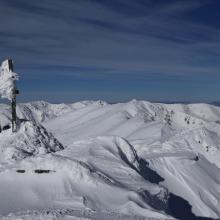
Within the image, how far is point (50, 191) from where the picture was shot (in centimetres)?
1441

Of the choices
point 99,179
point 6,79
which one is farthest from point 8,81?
point 99,179

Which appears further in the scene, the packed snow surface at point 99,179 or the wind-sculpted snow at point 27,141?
the wind-sculpted snow at point 27,141

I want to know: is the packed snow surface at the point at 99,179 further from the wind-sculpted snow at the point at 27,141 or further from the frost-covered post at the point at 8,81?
the frost-covered post at the point at 8,81

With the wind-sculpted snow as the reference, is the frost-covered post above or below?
above

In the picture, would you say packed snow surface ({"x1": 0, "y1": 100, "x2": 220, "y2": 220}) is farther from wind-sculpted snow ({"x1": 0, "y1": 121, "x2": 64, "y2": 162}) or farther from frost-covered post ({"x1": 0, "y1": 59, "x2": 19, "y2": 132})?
frost-covered post ({"x1": 0, "y1": 59, "x2": 19, "y2": 132})

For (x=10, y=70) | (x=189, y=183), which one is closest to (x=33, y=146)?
(x=10, y=70)

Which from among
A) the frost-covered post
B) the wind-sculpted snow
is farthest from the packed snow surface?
the frost-covered post

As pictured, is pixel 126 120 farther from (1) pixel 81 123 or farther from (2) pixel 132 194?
(2) pixel 132 194

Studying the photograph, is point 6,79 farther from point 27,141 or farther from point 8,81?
point 27,141

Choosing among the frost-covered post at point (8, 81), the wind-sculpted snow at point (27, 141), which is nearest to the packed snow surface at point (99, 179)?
the wind-sculpted snow at point (27, 141)

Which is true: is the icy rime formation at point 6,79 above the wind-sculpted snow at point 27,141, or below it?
above

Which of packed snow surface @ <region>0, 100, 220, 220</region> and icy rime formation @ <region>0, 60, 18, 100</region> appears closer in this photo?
packed snow surface @ <region>0, 100, 220, 220</region>

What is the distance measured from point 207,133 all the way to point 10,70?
76.0 ft

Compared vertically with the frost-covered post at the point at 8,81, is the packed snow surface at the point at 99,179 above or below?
below
